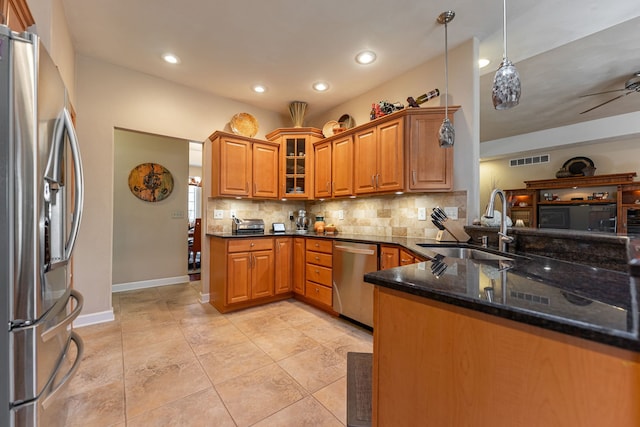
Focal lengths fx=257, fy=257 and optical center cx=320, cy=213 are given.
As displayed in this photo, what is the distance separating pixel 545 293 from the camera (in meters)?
0.68

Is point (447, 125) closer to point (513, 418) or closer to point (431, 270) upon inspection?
point (431, 270)

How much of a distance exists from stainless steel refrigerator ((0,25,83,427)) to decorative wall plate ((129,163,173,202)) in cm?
360

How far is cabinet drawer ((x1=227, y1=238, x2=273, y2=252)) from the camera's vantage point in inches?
117

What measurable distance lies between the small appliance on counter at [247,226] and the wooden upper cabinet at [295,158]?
0.57 metres

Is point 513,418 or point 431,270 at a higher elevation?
point 431,270

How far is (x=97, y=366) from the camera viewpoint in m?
1.93

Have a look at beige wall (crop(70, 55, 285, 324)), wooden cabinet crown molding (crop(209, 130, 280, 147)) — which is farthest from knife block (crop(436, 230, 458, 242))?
beige wall (crop(70, 55, 285, 324))

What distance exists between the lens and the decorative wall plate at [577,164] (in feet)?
18.9

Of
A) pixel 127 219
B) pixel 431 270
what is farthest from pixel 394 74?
pixel 127 219

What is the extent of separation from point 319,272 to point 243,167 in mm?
1689

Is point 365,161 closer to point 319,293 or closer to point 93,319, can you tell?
point 319,293

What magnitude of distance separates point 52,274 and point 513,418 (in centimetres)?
155

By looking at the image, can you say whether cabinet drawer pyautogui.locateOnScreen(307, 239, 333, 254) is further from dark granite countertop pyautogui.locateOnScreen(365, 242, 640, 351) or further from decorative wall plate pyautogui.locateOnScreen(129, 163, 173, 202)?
decorative wall plate pyautogui.locateOnScreen(129, 163, 173, 202)

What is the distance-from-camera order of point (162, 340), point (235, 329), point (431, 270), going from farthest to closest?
point (235, 329), point (162, 340), point (431, 270)
